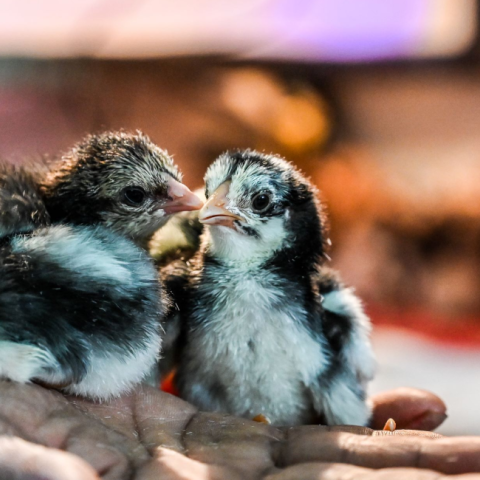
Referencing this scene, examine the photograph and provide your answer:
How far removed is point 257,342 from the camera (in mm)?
1313

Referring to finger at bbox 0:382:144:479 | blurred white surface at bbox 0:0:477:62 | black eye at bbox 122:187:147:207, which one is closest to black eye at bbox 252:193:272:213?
black eye at bbox 122:187:147:207

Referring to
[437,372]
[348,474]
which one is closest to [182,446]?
[348,474]

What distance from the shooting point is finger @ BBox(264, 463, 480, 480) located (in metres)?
0.88

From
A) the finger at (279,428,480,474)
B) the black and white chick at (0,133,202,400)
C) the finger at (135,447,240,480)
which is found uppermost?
the black and white chick at (0,133,202,400)

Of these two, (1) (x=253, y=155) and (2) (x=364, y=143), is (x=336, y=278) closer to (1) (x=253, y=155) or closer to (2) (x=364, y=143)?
(1) (x=253, y=155)

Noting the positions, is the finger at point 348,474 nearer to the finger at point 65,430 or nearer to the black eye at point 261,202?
the finger at point 65,430

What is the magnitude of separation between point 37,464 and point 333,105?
297 centimetres

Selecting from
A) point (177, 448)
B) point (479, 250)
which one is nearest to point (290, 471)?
point (177, 448)

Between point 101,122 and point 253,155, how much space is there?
1.94m

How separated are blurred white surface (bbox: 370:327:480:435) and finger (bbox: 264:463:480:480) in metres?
1.47

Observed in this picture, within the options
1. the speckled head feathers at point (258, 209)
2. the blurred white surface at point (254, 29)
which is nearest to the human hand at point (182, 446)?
the speckled head feathers at point (258, 209)

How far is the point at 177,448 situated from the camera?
1.08 m

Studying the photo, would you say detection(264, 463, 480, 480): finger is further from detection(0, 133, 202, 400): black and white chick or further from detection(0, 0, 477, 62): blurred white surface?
detection(0, 0, 477, 62): blurred white surface

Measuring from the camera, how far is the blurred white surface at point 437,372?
2401 millimetres
